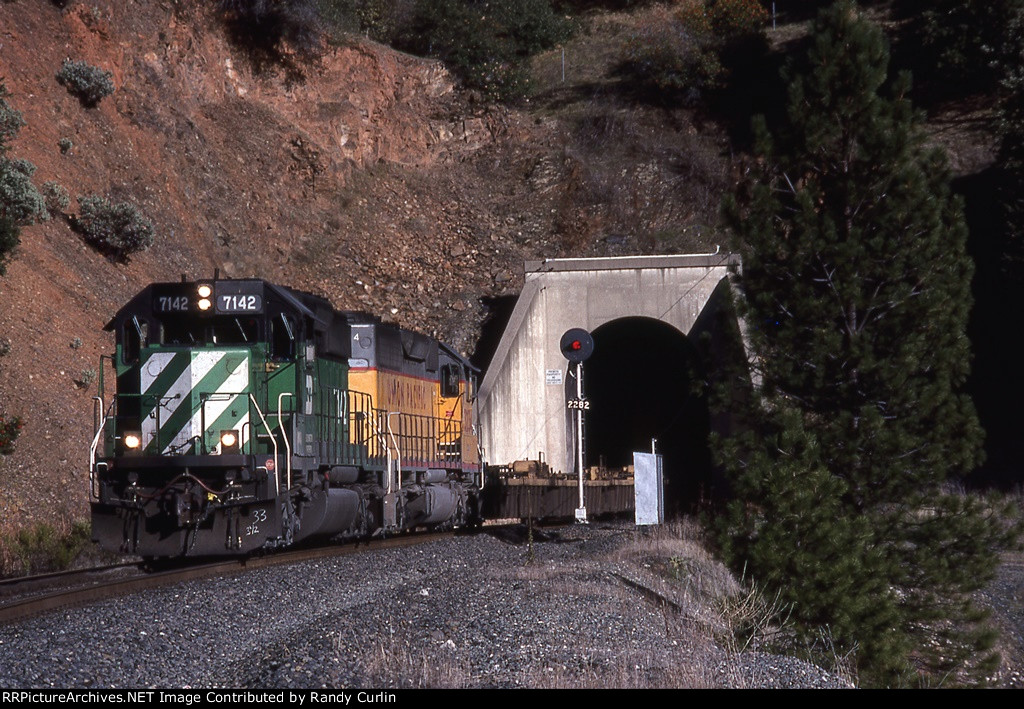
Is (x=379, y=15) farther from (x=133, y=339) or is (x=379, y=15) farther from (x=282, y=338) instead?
(x=282, y=338)

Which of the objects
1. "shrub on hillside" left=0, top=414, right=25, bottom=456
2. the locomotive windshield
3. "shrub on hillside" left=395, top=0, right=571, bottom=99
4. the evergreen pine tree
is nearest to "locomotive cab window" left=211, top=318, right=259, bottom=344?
the locomotive windshield

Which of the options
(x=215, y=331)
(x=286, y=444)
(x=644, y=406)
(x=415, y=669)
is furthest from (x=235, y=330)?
(x=644, y=406)

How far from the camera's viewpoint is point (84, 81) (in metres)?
28.4

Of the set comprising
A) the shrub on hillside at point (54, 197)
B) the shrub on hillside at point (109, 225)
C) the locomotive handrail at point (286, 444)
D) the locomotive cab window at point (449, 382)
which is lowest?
the locomotive handrail at point (286, 444)

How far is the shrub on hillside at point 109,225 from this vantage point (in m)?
25.7

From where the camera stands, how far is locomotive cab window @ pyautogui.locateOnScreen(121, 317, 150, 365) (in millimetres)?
14281

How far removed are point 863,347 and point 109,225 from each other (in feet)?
62.5

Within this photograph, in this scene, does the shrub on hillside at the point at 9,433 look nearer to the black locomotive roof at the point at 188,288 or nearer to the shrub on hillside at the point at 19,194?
the black locomotive roof at the point at 188,288

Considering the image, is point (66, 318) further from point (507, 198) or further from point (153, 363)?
point (507, 198)

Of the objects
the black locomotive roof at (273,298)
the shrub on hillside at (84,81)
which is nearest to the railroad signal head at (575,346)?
the black locomotive roof at (273,298)

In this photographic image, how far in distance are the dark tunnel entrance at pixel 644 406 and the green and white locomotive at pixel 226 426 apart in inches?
891

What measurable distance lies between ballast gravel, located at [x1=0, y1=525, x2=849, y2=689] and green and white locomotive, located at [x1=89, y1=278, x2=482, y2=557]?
40.9 inches

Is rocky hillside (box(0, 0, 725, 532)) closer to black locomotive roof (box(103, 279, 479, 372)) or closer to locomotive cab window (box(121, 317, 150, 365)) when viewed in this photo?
locomotive cab window (box(121, 317, 150, 365))

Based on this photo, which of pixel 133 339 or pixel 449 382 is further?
pixel 449 382
